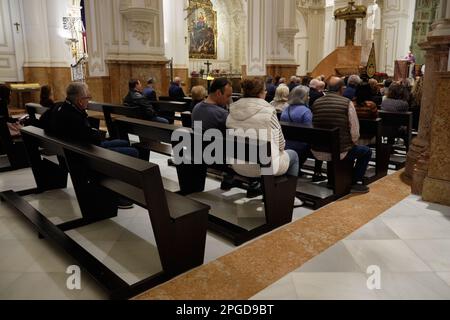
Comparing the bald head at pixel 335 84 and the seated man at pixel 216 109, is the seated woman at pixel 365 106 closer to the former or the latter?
the bald head at pixel 335 84

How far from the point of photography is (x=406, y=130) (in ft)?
19.7

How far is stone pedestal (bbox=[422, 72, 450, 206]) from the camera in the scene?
13.0 ft

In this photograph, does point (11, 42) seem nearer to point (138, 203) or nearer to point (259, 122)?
point (259, 122)

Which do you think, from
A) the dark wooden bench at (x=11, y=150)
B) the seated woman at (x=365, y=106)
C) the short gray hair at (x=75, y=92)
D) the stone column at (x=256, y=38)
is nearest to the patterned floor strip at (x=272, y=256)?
the seated woman at (x=365, y=106)

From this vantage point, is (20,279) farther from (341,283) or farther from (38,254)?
(341,283)

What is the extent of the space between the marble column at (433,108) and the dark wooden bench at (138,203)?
2.84 meters

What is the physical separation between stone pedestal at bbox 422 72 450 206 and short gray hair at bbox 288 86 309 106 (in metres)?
1.41

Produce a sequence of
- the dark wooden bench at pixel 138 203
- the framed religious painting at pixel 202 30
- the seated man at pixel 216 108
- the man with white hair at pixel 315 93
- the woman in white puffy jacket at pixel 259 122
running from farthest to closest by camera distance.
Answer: the framed religious painting at pixel 202 30, the man with white hair at pixel 315 93, the seated man at pixel 216 108, the woman in white puffy jacket at pixel 259 122, the dark wooden bench at pixel 138 203

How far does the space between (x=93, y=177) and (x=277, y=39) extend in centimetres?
919

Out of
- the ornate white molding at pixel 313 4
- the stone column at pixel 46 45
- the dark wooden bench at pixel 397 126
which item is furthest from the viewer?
the ornate white molding at pixel 313 4

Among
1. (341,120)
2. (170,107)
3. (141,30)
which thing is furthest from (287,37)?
(341,120)

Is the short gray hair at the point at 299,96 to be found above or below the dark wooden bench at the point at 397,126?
above

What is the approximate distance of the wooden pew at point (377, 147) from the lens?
4.99 m

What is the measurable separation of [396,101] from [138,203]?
508 centimetres
